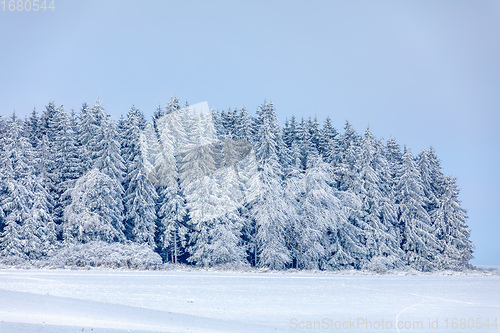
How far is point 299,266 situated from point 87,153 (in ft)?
68.5

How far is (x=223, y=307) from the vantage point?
14.4m

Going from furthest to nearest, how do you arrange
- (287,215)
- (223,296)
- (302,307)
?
1. (287,215)
2. (223,296)
3. (302,307)

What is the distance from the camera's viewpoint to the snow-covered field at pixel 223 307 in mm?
11562

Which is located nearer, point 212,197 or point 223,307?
point 223,307

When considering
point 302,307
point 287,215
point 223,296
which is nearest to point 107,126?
point 287,215

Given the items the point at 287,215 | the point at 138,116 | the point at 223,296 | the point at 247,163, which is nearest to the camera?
the point at 223,296

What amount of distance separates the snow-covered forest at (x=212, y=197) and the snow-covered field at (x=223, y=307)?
630 inches

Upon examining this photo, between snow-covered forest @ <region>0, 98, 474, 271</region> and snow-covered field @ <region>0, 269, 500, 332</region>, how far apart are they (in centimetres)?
1599

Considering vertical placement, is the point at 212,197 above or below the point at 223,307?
above

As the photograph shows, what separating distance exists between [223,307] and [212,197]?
2581 cm

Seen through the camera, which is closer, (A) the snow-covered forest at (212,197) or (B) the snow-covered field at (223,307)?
(B) the snow-covered field at (223,307)

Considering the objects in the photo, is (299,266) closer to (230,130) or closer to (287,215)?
(287,215)

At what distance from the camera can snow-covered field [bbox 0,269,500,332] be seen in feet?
37.9

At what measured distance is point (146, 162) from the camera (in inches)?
1633
